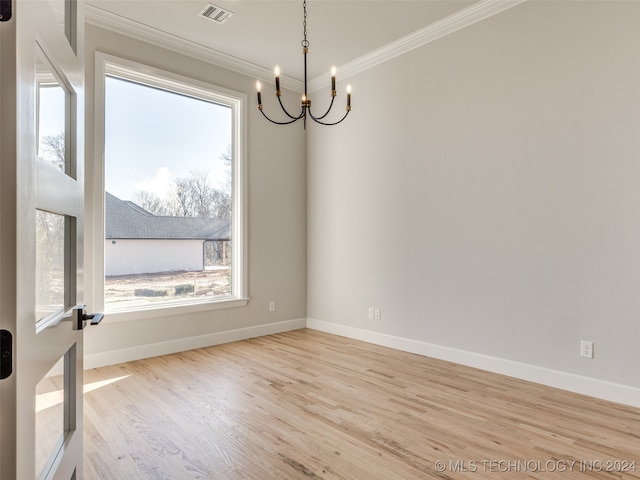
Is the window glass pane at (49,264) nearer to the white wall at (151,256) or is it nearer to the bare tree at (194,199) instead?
the white wall at (151,256)

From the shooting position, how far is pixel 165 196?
13.6 ft

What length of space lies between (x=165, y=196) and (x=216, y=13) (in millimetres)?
1820

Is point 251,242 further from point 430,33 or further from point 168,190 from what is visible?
point 430,33

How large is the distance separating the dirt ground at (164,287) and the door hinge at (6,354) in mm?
3363

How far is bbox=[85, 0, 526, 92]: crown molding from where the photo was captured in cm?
347

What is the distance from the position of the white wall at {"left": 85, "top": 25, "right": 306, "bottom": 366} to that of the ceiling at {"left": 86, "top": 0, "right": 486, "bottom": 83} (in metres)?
0.21

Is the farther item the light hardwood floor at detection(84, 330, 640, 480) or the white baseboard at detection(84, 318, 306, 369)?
the white baseboard at detection(84, 318, 306, 369)

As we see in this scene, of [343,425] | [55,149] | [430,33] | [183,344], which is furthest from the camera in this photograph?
[183,344]

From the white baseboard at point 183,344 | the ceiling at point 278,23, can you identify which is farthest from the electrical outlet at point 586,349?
the white baseboard at point 183,344

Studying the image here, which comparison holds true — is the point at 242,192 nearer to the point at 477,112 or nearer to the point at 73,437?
the point at 477,112

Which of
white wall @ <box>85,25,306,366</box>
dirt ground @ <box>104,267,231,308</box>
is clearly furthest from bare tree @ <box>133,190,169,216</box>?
dirt ground @ <box>104,267,231,308</box>

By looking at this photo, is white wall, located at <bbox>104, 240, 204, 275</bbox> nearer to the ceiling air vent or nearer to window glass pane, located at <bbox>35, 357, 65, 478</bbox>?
the ceiling air vent

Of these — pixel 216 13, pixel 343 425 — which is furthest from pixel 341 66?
pixel 343 425

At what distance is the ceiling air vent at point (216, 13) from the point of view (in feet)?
11.4
